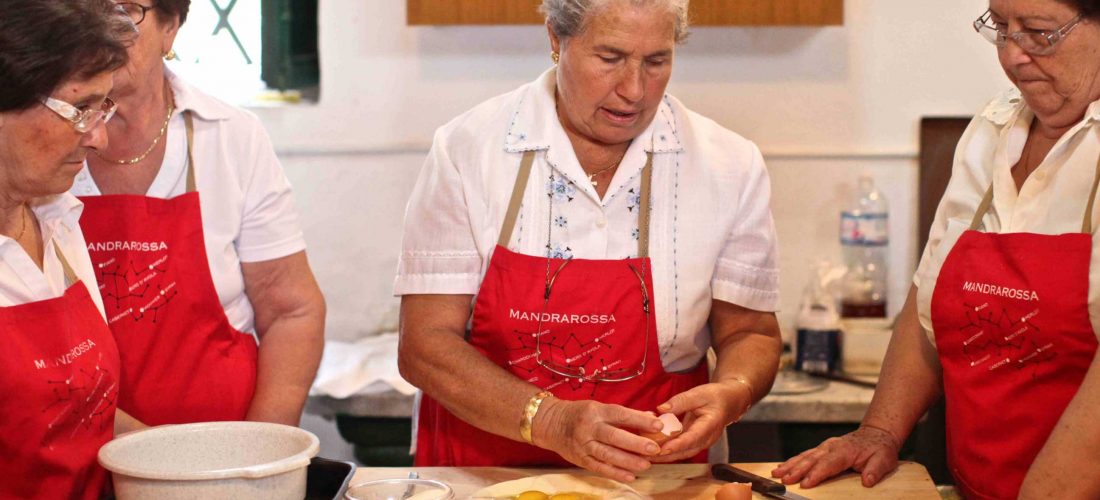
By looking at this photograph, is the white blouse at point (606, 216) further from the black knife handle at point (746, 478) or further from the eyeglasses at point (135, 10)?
the eyeglasses at point (135, 10)

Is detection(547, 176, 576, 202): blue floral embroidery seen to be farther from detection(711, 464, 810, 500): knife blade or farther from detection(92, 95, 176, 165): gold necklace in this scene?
detection(92, 95, 176, 165): gold necklace

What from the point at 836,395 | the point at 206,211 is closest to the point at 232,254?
the point at 206,211

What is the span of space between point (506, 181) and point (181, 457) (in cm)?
83

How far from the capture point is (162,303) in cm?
→ 240

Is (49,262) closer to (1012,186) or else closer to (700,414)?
(700,414)

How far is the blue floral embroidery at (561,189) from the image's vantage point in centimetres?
241

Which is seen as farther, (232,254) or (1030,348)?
(232,254)

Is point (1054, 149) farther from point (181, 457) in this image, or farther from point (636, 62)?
point (181, 457)

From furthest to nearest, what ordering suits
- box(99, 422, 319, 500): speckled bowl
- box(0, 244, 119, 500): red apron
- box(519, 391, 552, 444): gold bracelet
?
box(519, 391, 552, 444): gold bracelet < box(0, 244, 119, 500): red apron < box(99, 422, 319, 500): speckled bowl

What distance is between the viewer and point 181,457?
1969 mm

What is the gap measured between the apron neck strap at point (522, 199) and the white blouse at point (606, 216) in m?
0.01

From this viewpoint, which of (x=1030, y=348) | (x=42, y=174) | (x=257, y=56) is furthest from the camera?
(x=257, y=56)

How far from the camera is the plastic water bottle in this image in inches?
159

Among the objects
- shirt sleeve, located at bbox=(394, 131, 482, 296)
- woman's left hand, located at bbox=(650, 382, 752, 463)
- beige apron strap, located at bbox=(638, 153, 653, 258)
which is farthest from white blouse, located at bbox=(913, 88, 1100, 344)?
shirt sleeve, located at bbox=(394, 131, 482, 296)
